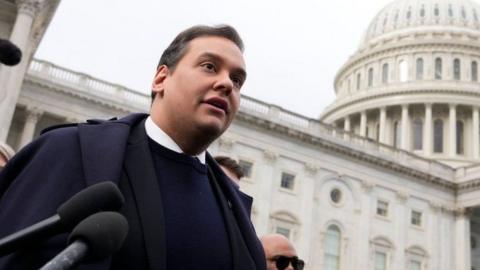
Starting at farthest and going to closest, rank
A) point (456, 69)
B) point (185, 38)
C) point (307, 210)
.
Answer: point (456, 69) → point (307, 210) → point (185, 38)

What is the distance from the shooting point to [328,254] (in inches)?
1431

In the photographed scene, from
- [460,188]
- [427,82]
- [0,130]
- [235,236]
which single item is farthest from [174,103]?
[427,82]

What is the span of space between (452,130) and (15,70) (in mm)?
48265

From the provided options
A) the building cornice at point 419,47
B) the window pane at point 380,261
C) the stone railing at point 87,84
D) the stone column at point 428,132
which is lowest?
the window pane at point 380,261

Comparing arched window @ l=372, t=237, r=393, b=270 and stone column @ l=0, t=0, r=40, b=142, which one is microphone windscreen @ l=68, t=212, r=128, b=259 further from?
arched window @ l=372, t=237, r=393, b=270

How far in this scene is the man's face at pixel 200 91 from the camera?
247cm

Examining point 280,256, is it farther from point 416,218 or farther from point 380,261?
point 416,218

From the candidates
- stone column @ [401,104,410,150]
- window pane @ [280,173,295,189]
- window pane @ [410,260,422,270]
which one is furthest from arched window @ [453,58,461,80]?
window pane @ [280,173,295,189]

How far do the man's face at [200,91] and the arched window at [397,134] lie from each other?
61562 millimetres

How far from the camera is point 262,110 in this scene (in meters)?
36.9

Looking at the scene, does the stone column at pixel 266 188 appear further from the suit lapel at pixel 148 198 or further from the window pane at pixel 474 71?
the window pane at pixel 474 71

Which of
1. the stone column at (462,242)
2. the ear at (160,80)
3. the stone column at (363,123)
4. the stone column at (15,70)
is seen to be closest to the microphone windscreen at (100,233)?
the ear at (160,80)

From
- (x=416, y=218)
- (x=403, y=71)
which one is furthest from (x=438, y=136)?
(x=416, y=218)

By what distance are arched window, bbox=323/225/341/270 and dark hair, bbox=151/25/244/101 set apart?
3475cm
